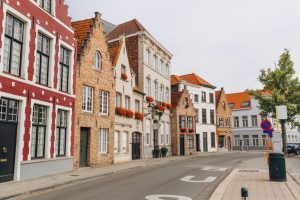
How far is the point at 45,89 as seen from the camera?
48.0 ft

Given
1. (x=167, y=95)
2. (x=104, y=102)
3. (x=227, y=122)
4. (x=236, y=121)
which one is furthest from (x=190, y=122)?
(x=236, y=121)

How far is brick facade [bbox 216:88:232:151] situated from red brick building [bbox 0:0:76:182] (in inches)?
1438

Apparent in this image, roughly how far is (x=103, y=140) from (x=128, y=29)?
14067 millimetres

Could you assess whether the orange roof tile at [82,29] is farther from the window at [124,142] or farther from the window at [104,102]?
the window at [124,142]

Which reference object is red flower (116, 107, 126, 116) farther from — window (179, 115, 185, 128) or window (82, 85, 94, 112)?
window (179, 115, 185, 128)

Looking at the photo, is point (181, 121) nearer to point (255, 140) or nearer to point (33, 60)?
point (33, 60)

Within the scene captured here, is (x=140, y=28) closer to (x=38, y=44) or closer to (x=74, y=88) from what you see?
(x=74, y=88)

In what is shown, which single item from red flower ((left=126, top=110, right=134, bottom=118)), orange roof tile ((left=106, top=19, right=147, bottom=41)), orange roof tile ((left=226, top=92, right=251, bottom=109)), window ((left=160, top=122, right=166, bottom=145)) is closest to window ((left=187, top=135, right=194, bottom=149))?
window ((left=160, top=122, right=166, bottom=145))

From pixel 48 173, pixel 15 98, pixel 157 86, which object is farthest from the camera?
pixel 157 86

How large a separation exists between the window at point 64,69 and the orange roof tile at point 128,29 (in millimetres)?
12975

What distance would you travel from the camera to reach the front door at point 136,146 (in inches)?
990

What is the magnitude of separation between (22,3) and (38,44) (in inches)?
83.5

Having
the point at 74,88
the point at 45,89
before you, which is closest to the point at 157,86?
the point at 74,88

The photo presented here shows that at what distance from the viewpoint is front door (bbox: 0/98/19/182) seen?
11.8m
